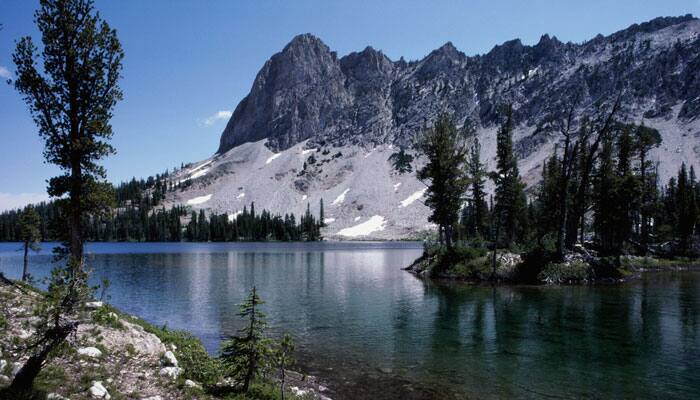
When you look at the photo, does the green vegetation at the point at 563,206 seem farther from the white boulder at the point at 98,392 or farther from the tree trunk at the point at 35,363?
the tree trunk at the point at 35,363

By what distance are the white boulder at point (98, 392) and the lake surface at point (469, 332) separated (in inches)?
329

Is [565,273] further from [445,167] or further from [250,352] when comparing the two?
[250,352]

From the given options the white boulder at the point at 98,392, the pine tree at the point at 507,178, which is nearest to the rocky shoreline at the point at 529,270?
the pine tree at the point at 507,178

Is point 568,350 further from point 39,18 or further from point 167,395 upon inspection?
point 39,18

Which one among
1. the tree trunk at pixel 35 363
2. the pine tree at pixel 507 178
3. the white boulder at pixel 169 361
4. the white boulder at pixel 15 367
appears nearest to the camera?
the tree trunk at pixel 35 363

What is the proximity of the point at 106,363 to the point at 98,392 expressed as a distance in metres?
2.56

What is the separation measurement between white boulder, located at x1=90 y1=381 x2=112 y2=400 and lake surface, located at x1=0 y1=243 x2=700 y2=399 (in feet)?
27.4

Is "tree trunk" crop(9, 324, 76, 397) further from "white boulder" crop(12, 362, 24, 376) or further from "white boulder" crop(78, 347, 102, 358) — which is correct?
"white boulder" crop(78, 347, 102, 358)

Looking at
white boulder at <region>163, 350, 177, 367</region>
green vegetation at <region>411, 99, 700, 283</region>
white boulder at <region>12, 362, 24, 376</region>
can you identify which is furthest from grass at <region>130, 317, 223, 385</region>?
green vegetation at <region>411, 99, 700, 283</region>

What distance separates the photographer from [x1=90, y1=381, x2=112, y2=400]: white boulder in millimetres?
10073

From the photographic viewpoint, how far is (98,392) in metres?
10.2

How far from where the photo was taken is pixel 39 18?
20.8 m

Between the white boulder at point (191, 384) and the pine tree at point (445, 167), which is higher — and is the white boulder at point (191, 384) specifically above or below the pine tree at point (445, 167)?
below

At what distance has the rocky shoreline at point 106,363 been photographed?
33.7 ft
